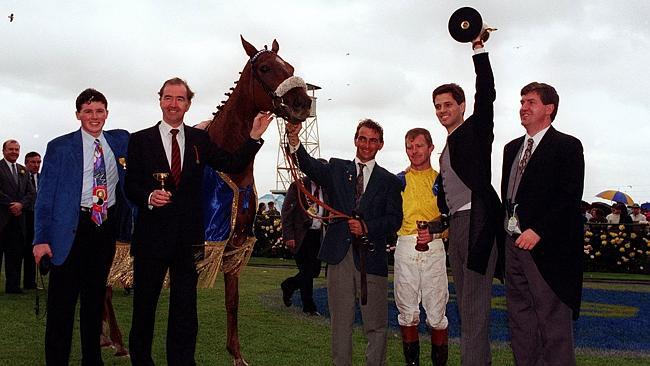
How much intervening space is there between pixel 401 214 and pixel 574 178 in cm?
136

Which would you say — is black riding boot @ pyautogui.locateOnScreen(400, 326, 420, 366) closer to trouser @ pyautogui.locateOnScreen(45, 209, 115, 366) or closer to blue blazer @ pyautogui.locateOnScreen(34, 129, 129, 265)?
trouser @ pyautogui.locateOnScreen(45, 209, 115, 366)

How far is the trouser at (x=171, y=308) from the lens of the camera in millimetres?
4230

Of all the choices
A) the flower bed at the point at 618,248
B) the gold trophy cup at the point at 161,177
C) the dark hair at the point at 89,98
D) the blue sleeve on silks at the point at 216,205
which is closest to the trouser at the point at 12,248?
the blue sleeve on silks at the point at 216,205

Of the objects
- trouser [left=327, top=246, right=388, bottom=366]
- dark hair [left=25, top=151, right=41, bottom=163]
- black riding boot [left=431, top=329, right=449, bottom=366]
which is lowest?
black riding boot [left=431, top=329, right=449, bottom=366]

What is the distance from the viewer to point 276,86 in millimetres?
5156

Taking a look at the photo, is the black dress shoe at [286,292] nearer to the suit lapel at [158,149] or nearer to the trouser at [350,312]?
the trouser at [350,312]

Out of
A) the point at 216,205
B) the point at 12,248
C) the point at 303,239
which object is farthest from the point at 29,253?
the point at 216,205

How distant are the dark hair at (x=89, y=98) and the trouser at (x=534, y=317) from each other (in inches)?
119

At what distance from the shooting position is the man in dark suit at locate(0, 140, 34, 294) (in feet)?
33.7

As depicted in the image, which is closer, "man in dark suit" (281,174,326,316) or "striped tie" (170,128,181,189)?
"striped tie" (170,128,181,189)

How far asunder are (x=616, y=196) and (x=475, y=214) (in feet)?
77.0

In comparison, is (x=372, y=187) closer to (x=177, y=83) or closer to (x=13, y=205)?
(x=177, y=83)

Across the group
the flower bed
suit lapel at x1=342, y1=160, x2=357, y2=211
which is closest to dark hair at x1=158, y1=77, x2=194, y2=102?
suit lapel at x1=342, y1=160, x2=357, y2=211

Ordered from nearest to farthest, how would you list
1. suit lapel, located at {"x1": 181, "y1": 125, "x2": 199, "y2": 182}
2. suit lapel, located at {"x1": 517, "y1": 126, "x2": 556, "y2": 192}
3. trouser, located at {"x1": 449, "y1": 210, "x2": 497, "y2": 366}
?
suit lapel, located at {"x1": 517, "y1": 126, "x2": 556, "y2": 192}
trouser, located at {"x1": 449, "y1": 210, "x2": 497, "y2": 366}
suit lapel, located at {"x1": 181, "y1": 125, "x2": 199, "y2": 182}
